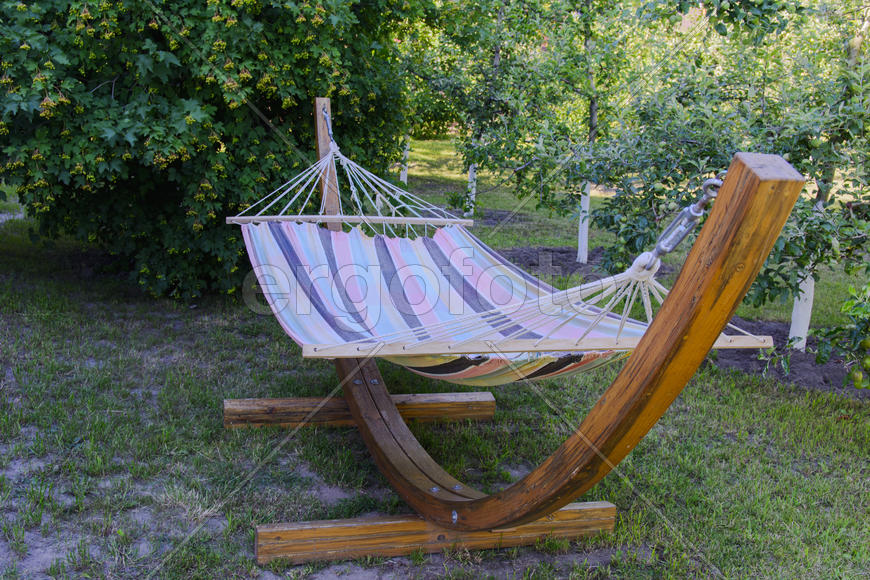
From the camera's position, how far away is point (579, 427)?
1.38 m

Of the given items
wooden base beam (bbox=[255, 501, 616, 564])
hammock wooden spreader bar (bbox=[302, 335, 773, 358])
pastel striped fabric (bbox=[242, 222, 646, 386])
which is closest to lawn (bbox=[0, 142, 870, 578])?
wooden base beam (bbox=[255, 501, 616, 564])

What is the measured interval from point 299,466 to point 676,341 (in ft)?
5.38

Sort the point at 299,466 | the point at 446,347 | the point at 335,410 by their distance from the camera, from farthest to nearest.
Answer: the point at 335,410, the point at 299,466, the point at 446,347

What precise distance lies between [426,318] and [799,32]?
9.67ft

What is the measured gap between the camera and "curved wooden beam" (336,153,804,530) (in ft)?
3.46

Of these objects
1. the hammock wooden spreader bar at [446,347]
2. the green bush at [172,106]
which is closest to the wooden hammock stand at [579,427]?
the hammock wooden spreader bar at [446,347]

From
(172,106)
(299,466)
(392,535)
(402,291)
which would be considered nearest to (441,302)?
(402,291)

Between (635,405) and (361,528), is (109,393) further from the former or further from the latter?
(635,405)

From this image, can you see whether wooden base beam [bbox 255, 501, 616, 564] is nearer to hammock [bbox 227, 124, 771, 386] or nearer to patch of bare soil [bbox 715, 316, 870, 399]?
hammock [bbox 227, 124, 771, 386]

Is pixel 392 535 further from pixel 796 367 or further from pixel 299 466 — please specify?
pixel 796 367

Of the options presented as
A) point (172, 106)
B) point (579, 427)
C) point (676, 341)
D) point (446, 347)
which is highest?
point (172, 106)

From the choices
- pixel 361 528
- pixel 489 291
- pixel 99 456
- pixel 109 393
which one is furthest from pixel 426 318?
pixel 109 393

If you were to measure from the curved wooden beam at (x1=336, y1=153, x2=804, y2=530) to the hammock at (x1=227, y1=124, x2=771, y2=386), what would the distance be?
0.12 meters

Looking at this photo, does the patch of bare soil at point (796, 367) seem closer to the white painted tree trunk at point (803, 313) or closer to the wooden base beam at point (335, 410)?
the white painted tree trunk at point (803, 313)
